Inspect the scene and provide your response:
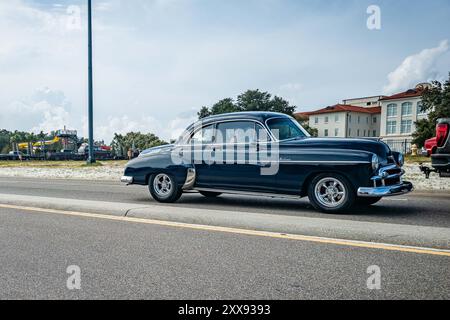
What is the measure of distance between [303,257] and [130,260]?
179cm

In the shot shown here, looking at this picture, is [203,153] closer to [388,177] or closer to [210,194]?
[210,194]

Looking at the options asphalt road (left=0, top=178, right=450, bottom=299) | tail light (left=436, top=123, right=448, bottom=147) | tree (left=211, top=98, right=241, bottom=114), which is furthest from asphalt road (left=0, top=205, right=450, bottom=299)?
tree (left=211, top=98, right=241, bottom=114)

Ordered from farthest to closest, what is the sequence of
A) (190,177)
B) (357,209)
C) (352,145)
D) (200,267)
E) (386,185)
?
(190,177)
(357,209)
(352,145)
(386,185)
(200,267)

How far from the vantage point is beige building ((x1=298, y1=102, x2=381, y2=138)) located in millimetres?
90750

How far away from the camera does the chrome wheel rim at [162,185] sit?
29.0ft

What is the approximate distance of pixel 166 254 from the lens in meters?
4.53

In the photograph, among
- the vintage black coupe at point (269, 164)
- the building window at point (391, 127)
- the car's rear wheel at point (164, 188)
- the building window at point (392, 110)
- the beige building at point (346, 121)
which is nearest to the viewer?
the vintage black coupe at point (269, 164)

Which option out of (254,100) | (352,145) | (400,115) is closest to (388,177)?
(352,145)

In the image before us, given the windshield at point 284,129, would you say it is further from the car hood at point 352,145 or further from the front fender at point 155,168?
the front fender at point 155,168

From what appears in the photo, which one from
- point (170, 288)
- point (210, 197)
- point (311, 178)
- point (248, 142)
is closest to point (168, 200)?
point (210, 197)

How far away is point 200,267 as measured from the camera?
4.04m

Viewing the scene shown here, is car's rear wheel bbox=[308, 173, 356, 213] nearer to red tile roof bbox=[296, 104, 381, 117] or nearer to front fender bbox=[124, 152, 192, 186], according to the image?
front fender bbox=[124, 152, 192, 186]

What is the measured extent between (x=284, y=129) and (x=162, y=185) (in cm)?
289

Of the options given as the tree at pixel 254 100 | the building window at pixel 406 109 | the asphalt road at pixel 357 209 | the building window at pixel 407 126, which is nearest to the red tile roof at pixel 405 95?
the building window at pixel 406 109
